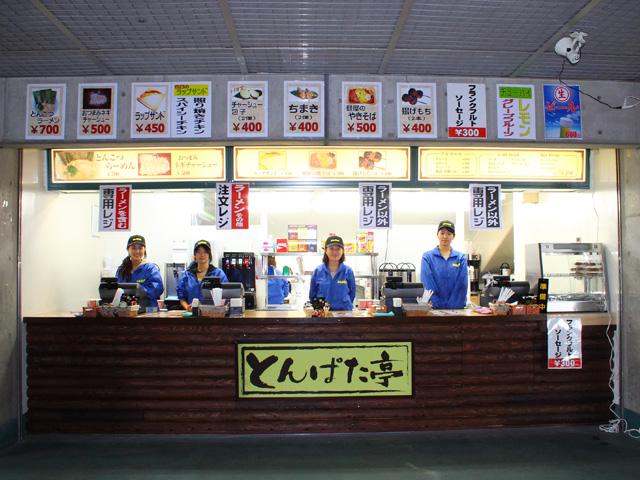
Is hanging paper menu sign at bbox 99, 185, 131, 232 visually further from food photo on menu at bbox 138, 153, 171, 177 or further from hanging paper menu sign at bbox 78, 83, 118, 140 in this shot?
hanging paper menu sign at bbox 78, 83, 118, 140

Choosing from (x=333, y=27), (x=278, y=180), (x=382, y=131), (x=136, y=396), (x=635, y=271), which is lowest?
(x=136, y=396)

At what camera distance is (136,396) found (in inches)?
154

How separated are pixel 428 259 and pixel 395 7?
3.00 m

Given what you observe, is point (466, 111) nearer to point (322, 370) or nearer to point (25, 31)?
point (322, 370)

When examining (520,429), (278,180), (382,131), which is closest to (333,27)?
(382,131)

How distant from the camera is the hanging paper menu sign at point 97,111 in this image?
4055 mm

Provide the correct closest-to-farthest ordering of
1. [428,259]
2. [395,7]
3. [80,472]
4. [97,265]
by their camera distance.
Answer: [395,7] → [80,472] → [428,259] → [97,265]

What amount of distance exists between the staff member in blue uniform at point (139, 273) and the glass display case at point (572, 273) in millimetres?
4858

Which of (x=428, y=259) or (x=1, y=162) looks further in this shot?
(x=428, y=259)

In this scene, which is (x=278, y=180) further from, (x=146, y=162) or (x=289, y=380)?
(x=289, y=380)

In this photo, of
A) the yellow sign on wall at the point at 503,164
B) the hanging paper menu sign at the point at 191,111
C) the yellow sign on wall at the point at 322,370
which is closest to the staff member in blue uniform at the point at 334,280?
the yellow sign on wall at the point at 322,370

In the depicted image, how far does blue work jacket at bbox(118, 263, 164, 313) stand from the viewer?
5383 millimetres

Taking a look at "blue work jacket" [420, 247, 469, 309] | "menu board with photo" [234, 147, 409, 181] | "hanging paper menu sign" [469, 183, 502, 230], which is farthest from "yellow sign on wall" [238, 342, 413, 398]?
"menu board with photo" [234, 147, 409, 181]

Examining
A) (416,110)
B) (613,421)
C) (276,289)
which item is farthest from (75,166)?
(613,421)
